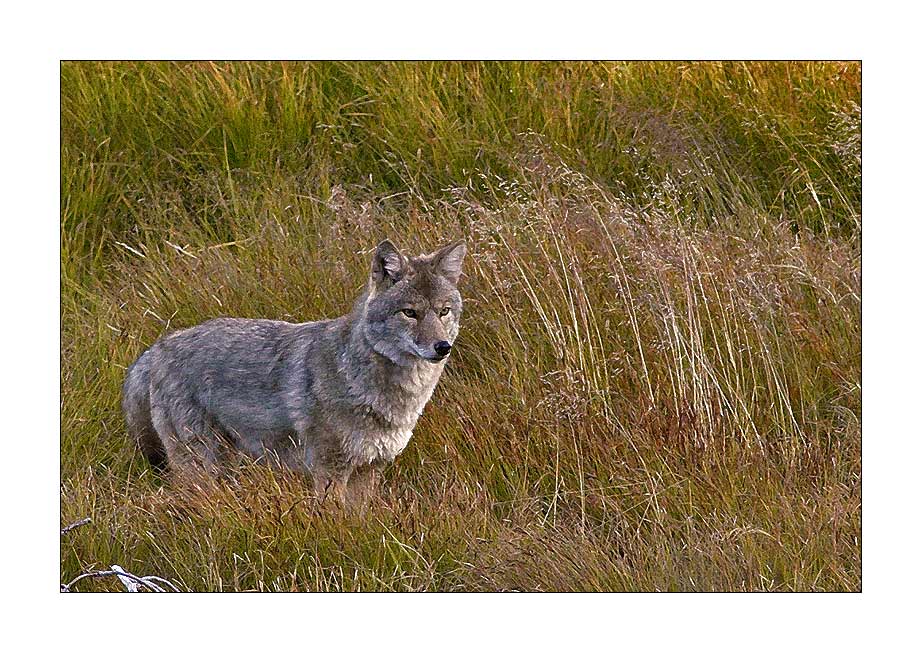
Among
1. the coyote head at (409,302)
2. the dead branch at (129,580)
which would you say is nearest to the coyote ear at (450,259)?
the coyote head at (409,302)

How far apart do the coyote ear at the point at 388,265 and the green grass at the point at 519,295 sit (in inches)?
31.0

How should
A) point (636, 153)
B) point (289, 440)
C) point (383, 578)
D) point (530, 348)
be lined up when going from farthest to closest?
point (636, 153)
point (530, 348)
point (289, 440)
point (383, 578)

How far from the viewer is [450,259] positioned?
18.0 ft

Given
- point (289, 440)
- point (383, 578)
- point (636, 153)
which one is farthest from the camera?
point (636, 153)

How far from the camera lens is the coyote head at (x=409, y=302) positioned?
5305 mm

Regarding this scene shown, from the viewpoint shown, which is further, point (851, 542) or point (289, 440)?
point (289, 440)

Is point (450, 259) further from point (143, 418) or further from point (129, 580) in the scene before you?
point (129, 580)

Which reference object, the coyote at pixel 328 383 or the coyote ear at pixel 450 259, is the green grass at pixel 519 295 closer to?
the coyote at pixel 328 383

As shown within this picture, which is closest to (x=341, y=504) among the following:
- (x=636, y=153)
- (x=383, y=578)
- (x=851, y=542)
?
(x=383, y=578)

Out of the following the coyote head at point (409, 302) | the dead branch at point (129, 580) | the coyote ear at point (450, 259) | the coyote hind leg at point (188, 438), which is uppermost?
the coyote ear at point (450, 259)

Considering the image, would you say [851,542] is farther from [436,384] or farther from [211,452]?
[211,452]

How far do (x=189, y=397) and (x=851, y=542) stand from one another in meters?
3.25

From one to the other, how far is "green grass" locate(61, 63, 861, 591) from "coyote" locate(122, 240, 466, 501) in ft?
0.78

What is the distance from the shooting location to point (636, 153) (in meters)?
6.72
